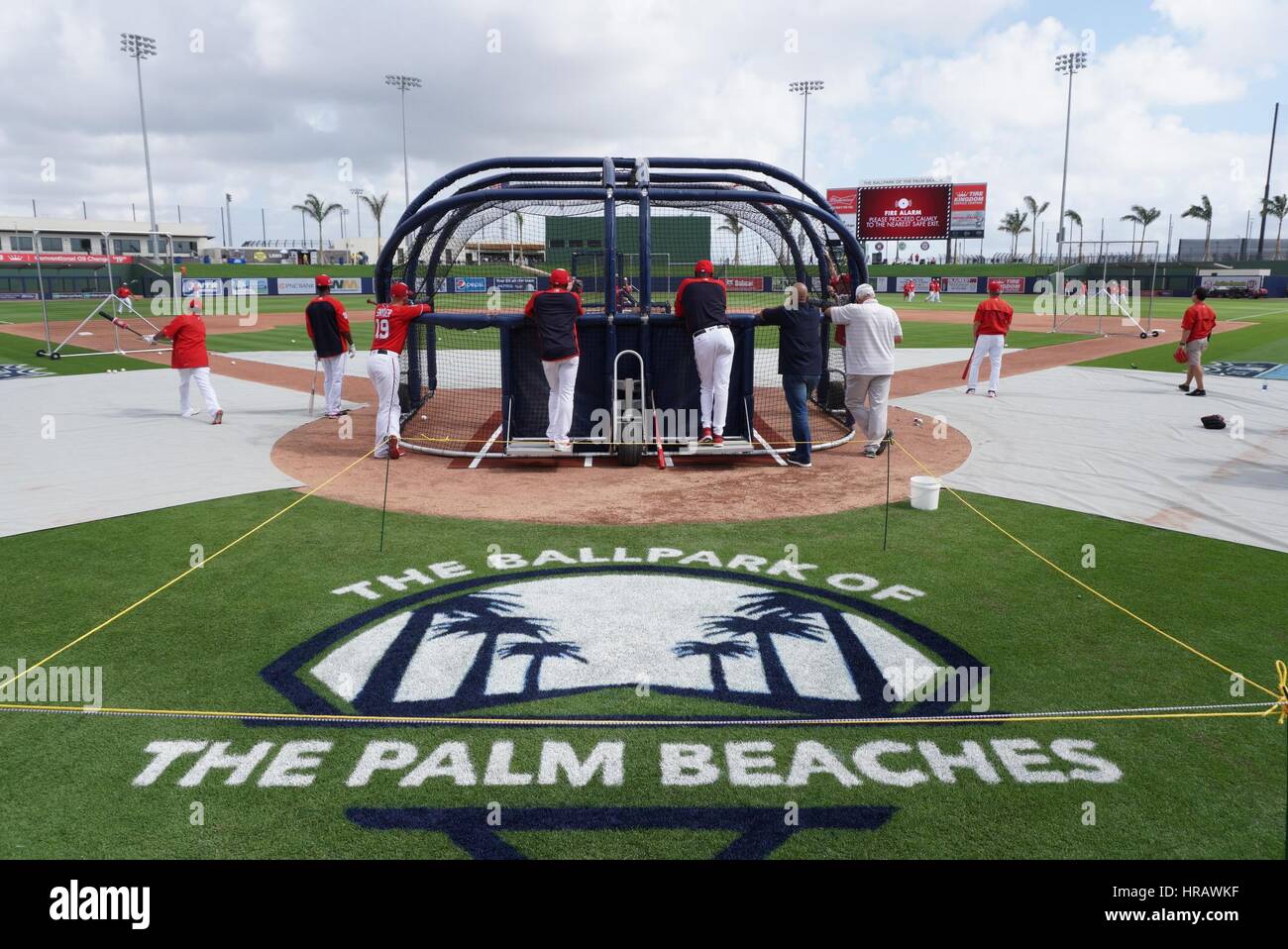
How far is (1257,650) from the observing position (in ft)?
17.4

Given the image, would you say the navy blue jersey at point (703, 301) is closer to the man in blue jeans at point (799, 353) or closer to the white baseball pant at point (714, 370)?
the white baseball pant at point (714, 370)

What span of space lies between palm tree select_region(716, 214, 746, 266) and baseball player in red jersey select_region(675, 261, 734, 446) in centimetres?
279

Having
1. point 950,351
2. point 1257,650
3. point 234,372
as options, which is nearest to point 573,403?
point 1257,650

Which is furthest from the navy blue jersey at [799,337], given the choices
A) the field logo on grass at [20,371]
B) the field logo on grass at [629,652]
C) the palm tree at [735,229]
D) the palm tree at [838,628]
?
the field logo on grass at [20,371]

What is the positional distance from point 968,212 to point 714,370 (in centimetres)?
7428

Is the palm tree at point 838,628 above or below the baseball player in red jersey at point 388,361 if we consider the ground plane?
below

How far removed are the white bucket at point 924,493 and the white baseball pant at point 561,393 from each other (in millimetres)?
4242

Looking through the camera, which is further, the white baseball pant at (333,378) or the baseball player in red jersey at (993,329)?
the baseball player in red jersey at (993,329)

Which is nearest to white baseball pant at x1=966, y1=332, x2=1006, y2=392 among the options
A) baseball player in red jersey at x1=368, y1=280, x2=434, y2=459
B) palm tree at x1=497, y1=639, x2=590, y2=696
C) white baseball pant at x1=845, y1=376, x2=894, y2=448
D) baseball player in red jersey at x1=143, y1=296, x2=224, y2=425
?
white baseball pant at x1=845, y1=376, x2=894, y2=448

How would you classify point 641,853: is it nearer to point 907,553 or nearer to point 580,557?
point 580,557

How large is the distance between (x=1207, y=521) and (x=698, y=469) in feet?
17.0

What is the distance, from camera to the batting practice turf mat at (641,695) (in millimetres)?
3674

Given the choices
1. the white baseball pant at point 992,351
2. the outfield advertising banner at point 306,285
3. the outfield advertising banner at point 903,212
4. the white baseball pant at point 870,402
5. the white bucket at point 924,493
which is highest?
the outfield advertising banner at point 903,212

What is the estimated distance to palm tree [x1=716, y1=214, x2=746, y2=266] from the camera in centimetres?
1316
